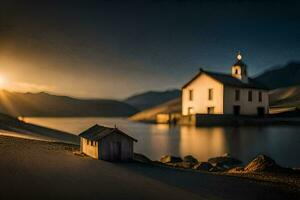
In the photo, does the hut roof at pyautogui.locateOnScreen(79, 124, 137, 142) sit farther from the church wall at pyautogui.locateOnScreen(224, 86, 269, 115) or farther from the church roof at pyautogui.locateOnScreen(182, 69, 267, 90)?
the church roof at pyautogui.locateOnScreen(182, 69, 267, 90)

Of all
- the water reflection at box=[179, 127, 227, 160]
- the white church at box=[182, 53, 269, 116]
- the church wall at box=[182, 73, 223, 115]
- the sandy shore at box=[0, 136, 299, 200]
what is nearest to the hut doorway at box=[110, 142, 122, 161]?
the sandy shore at box=[0, 136, 299, 200]

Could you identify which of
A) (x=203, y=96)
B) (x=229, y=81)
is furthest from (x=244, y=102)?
(x=203, y=96)

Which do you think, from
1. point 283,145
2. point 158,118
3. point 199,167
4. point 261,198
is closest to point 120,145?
point 199,167

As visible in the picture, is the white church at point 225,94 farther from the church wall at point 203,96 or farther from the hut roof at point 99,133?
the hut roof at point 99,133

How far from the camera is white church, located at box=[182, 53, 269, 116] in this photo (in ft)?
185

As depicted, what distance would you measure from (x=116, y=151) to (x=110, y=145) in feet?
1.59

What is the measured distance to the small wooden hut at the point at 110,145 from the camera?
18500mm

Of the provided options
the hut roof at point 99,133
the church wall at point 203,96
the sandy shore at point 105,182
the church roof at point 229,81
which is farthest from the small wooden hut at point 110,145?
the church roof at point 229,81

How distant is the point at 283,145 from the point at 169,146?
34.2 ft

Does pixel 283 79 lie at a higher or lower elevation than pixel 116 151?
higher

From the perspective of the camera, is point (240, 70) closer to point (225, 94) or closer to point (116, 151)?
point (225, 94)

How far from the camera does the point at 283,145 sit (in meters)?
33.6

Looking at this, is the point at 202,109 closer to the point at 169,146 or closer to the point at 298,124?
the point at 298,124

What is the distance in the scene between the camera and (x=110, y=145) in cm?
1867
